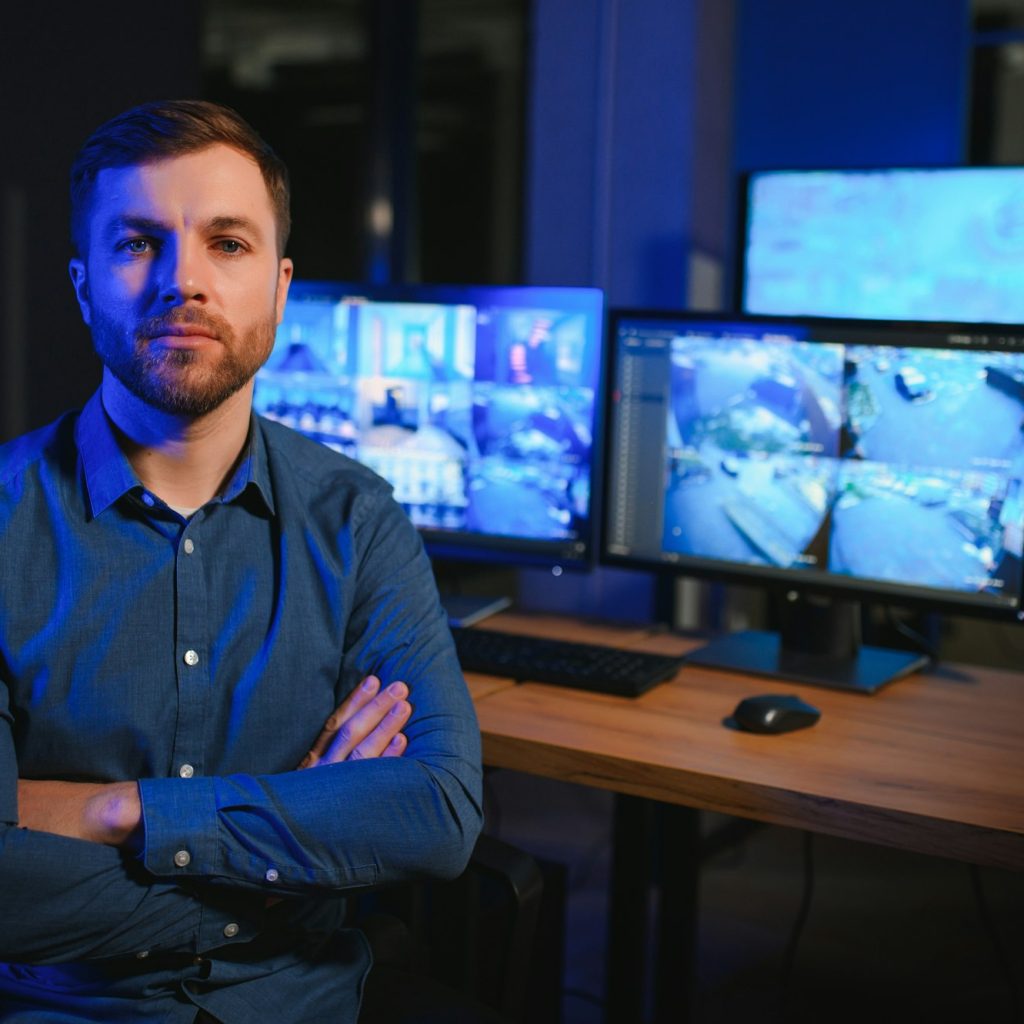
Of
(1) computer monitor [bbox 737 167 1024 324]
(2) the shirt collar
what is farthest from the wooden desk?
(1) computer monitor [bbox 737 167 1024 324]

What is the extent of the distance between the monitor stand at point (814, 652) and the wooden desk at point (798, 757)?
3 cm

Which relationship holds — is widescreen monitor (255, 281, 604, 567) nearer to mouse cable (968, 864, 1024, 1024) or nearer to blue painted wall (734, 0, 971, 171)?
mouse cable (968, 864, 1024, 1024)

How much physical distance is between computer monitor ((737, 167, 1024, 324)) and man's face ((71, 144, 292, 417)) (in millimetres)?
1999

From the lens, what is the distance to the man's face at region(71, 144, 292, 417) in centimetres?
139

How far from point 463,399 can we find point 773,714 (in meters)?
0.80

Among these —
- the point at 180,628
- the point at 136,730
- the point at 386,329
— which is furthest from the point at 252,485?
the point at 386,329

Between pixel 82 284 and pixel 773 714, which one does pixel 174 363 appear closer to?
pixel 82 284

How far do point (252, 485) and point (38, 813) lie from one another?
1.38 feet

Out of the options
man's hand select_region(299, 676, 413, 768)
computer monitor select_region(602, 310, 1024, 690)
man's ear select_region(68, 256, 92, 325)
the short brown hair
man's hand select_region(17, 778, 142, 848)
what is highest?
the short brown hair

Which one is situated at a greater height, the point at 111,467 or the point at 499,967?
the point at 111,467

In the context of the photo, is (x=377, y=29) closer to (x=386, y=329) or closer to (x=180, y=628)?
(x=386, y=329)

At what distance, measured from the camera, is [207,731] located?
144 centimetres

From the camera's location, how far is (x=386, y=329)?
2.25 m

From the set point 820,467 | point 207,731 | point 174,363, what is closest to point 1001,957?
point 820,467
